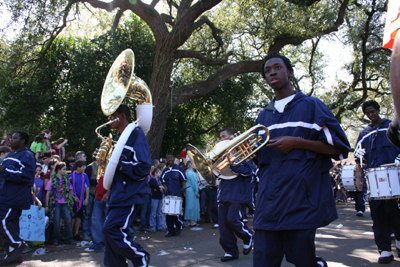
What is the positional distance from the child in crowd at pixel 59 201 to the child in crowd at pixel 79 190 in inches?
7.1

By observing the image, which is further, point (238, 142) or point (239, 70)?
point (239, 70)

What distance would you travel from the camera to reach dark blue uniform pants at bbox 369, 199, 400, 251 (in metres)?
5.29

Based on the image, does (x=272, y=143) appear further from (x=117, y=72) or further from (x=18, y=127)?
(x=18, y=127)

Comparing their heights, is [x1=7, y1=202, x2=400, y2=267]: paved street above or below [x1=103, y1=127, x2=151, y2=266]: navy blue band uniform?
below

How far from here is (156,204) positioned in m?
9.84

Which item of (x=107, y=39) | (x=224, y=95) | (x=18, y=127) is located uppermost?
(x=107, y=39)

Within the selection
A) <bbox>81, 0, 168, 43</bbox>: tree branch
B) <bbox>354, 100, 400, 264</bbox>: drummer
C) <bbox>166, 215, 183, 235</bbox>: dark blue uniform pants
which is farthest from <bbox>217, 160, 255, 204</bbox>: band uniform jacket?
<bbox>81, 0, 168, 43</bbox>: tree branch

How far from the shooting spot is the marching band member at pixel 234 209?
19.3 ft

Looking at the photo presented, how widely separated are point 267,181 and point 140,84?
2737 millimetres

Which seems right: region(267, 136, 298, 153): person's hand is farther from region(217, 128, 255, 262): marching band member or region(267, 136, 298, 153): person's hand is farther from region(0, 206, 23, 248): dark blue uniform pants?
region(0, 206, 23, 248): dark blue uniform pants

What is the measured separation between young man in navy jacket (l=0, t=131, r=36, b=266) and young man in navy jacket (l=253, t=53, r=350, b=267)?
443cm

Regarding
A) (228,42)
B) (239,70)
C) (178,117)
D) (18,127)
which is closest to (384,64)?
(228,42)

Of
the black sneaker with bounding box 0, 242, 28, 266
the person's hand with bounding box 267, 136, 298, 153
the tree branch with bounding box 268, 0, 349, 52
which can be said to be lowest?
the black sneaker with bounding box 0, 242, 28, 266

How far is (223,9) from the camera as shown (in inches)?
672
